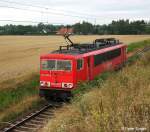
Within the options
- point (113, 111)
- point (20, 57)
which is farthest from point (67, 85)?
point (20, 57)

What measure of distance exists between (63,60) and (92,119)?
9.96 metres

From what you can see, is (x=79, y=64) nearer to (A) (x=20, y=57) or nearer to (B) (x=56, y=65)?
(B) (x=56, y=65)

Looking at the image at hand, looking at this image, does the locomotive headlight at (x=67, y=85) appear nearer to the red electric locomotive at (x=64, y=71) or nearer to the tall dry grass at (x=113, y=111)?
the red electric locomotive at (x=64, y=71)

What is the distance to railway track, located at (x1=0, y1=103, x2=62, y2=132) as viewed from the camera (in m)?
13.3

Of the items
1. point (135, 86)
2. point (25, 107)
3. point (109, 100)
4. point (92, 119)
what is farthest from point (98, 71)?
point (92, 119)

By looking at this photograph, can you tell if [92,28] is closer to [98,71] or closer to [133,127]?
[98,71]

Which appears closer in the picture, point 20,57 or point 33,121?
point 33,121

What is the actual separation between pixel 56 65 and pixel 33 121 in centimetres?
416

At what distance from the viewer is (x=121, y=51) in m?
28.4

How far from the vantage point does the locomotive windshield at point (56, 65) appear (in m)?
17.7

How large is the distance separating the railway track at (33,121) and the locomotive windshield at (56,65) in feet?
6.18

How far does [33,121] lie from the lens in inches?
572

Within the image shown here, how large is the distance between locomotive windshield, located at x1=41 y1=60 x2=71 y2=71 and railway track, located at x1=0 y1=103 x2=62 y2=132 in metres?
1.88

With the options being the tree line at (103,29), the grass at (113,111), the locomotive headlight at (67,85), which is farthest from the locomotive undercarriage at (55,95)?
the tree line at (103,29)
